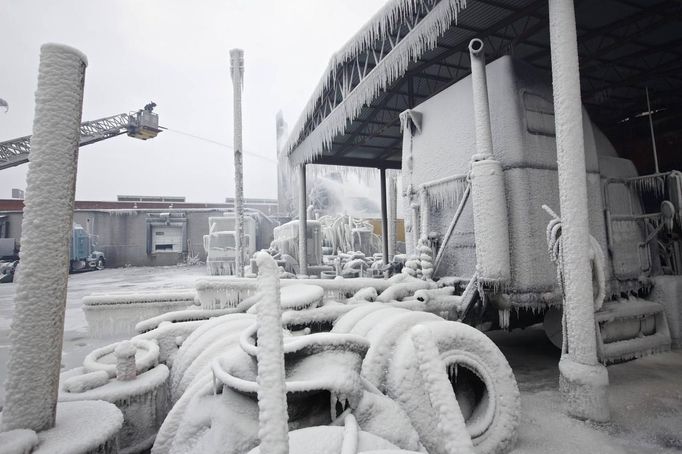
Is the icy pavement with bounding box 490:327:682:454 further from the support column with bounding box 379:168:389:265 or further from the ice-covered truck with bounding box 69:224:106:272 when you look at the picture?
the ice-covered truck with bounding box 69:224:106:272

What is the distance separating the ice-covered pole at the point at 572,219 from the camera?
3609mm

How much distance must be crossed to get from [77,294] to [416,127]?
539 inches

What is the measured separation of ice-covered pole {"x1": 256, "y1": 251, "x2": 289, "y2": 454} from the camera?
108 centimetres

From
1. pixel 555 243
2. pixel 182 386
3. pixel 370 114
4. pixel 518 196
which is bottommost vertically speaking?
pixel 182 386

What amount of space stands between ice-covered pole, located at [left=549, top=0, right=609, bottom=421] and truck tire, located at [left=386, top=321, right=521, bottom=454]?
3.51ft

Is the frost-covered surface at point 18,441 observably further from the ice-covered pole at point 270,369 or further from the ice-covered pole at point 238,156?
the ice-covered pole at point 238,156

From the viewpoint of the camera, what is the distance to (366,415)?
215cm

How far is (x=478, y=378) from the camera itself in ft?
10.6

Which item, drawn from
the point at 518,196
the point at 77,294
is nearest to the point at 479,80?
the point at 518,196

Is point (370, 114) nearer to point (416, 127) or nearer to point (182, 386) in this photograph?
point (416, 127)

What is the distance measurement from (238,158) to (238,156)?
60 millimetres

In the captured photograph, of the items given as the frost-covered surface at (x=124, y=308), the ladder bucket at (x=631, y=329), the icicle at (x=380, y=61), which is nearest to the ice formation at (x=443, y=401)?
the ladder bucket at (x=631, y=329)

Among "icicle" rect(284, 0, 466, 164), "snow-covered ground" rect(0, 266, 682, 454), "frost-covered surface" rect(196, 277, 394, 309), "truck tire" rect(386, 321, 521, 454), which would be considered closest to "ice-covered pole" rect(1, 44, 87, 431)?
"truck tire" rect(386, 321, 521, 454)

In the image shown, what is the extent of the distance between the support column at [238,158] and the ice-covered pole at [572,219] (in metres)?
7.42
